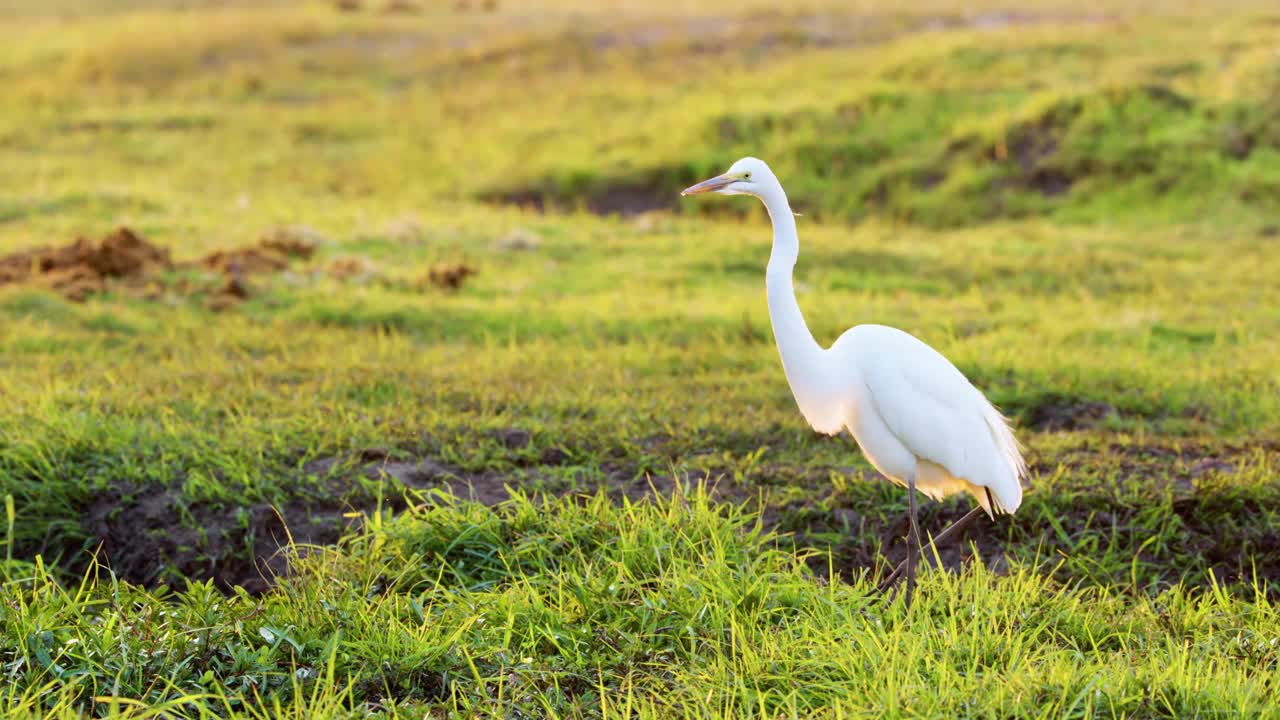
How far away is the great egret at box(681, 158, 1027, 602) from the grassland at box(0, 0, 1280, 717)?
14.9 inches

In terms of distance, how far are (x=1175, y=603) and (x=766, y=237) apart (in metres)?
6.88

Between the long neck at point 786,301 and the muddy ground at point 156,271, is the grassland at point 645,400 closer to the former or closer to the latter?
the muddy ground at point 156,271

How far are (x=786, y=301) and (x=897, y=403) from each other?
0.54 m

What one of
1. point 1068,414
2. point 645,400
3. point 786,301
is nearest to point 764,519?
point 786,301

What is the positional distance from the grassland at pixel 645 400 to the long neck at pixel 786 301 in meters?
0.63

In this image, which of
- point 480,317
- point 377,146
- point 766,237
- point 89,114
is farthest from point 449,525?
point 89,114

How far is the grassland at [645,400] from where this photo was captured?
3408 millimetres

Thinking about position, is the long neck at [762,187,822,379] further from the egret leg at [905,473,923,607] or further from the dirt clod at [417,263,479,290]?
the dirt clod at [417,263,479,290]

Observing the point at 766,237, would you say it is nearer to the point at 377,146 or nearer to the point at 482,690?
the point at 377,146

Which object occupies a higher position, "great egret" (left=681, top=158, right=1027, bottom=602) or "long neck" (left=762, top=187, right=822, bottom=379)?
"long neck" (left=762, top=187, right=822, bottom=379)

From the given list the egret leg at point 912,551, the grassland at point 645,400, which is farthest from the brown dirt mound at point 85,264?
the egret leg at point 912,551

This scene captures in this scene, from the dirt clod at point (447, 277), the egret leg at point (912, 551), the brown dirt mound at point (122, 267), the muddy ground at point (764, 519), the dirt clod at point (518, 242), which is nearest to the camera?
the egret leg at point (912, 551)

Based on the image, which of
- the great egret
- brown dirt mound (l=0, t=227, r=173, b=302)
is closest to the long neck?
the great egret

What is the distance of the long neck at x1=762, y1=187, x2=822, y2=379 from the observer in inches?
161
